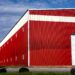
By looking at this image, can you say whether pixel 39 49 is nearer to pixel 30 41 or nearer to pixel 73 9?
pixel 30 41

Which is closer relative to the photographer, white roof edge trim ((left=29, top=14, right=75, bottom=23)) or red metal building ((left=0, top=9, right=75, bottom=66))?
red metal building ((left=0, top=9, right=75, bottom=66))

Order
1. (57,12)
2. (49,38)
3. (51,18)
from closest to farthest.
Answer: (49,38)
(51,18)
(57,12)

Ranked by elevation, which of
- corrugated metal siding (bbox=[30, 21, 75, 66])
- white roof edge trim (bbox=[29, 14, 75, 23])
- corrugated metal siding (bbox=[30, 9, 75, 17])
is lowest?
corrugated metal siding (bbox=[30, 21, 75, 66])

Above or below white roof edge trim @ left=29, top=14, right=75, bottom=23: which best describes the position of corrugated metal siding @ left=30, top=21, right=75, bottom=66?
below

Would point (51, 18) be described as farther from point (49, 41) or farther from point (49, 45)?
point (49, 45)

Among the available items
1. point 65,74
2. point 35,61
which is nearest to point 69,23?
point 35,61

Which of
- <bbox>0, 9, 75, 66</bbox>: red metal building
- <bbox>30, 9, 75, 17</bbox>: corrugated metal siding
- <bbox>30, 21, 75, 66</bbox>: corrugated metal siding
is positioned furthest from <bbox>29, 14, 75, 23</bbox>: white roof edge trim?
<bbox>30, 21, 75, 66</bbox>: corrugated metal siding

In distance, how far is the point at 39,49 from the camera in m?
49.8

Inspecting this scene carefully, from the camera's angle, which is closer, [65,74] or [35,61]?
[65,74]

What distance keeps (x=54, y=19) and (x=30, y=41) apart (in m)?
5.30

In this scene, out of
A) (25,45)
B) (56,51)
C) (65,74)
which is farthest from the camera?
(25,45)

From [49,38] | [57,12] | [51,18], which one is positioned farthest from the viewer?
[57,12]

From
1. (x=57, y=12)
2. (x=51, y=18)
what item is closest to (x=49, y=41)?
(x=51, y=18)

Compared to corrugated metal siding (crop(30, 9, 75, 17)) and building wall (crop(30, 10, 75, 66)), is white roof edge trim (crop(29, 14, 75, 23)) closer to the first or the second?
building wall (crop(30, 10, 75, 66))
